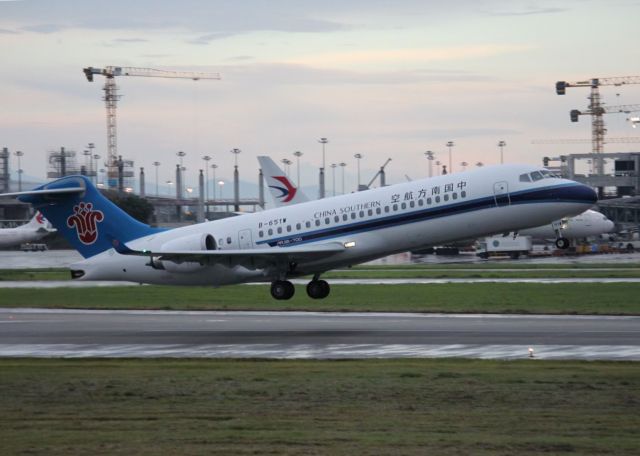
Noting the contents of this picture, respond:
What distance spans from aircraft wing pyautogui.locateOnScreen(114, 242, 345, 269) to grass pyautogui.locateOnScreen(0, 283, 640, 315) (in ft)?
17.6

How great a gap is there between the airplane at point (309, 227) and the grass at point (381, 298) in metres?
4.79

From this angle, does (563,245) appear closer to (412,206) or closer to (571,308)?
(571,308)

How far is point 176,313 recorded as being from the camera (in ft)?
144

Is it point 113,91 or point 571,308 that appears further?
point 113,91

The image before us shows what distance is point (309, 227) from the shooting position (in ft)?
130

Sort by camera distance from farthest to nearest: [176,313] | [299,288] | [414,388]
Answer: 1. [299,288]
2. [176,313]
3. [414,388]

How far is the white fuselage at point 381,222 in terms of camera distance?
3706 cm

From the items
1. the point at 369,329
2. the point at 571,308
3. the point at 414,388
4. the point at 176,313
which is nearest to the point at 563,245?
the point at 571,308

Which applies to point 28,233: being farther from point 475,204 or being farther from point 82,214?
point 475,204

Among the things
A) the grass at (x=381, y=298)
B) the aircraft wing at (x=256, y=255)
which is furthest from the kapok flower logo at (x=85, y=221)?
the grass at (x=381, y=298)

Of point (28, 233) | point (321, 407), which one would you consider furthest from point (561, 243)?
point (28, 233)

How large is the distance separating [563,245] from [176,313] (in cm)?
1617

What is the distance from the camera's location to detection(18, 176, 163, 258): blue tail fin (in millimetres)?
41312

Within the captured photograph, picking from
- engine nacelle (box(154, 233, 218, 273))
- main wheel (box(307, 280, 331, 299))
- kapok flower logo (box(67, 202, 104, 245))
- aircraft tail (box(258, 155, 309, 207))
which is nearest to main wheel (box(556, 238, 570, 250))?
main wheel (box(307, 280, 331, 299))
